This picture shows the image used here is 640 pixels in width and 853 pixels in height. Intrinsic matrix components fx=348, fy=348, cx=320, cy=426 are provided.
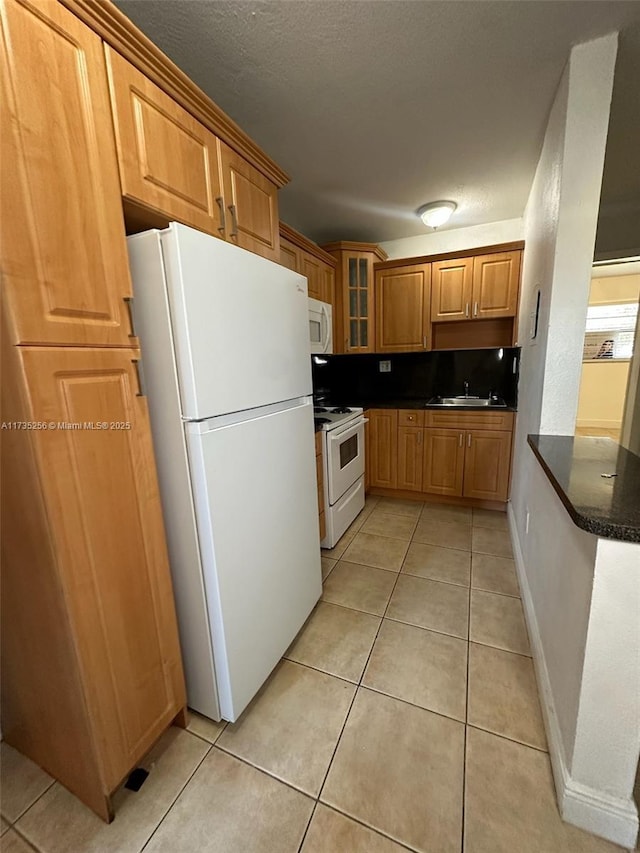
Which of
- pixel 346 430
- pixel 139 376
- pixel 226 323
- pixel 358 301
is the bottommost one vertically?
pixel 346 430

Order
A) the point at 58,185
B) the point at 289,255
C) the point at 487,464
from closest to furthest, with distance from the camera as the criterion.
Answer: the point at 58,185, the point at 289,255, the point at 487,464

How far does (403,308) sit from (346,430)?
140 cm

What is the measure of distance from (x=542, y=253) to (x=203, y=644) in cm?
239

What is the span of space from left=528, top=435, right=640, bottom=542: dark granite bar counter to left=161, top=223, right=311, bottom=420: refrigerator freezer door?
1020 mm

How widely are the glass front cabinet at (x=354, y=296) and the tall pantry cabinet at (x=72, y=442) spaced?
7.86ft

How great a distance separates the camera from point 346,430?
2.55 meters

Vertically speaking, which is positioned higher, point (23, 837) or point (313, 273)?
point (313, 273)

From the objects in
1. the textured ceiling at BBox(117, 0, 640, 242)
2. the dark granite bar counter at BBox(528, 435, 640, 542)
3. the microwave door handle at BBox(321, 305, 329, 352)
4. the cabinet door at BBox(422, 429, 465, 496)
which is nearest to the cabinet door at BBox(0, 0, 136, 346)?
the textured ceiling at BBox(117, 0, 640, 242)

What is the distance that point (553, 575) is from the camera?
1294mm

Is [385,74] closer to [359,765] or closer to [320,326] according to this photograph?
[320,326]

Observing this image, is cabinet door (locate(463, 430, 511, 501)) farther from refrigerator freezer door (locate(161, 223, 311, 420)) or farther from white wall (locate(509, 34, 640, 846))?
refrigerator freezer door (locate(161, 223, 311, 420))

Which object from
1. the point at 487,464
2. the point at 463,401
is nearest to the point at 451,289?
the point at 463,401

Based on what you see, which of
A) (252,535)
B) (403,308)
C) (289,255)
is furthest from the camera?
(403,308)

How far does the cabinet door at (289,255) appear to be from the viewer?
2395 mm
